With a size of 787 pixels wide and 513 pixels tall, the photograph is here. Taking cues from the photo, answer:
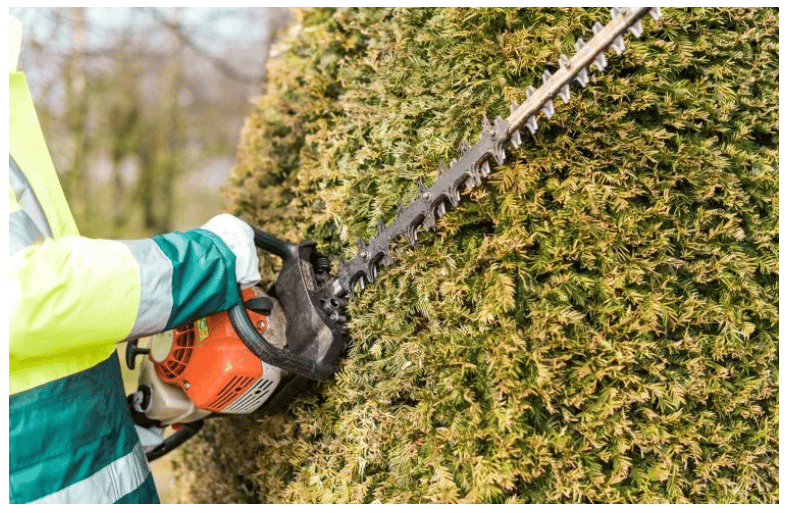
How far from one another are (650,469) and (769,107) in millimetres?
1052

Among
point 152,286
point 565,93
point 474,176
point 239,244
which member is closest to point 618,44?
point 565,93

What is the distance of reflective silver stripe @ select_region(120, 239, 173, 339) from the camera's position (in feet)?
5.32

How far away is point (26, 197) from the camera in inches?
64.6

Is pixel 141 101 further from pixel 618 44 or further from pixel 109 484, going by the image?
pixel 618 44

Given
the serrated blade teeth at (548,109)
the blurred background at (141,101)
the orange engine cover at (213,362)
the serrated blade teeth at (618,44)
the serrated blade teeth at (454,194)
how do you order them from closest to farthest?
the serrated blade teeth at (618,44), the serrated blade teeth at (548,109), the serrated blade teeth at (454,194), the orange engine cover at (213,362), the blurred background at (141,101)

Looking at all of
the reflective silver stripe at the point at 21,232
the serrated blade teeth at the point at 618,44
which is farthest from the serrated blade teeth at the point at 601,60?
the reflective silver stripe at the point at 21,232

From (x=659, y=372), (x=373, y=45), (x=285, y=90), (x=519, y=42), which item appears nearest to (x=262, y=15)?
(x=285, y=90)

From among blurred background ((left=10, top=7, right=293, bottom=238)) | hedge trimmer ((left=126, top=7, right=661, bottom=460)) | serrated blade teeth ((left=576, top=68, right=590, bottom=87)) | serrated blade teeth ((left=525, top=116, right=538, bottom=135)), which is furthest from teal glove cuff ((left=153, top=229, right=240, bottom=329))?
blurred background ((left=10, top=7, right=293, bottom=238))

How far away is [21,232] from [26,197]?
124 millimetres

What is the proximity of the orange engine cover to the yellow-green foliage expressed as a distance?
15.5 inches

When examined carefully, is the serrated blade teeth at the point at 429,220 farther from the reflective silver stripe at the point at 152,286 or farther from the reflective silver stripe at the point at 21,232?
the reflective silver stripe at the point at 21,232

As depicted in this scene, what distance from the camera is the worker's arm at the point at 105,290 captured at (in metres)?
1.50
